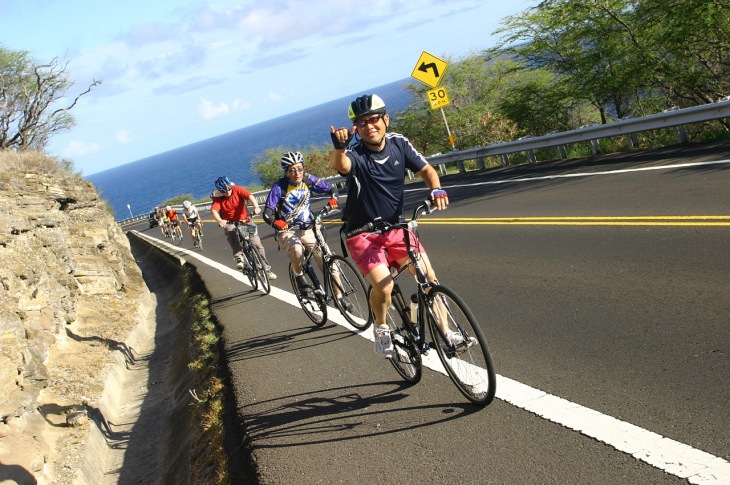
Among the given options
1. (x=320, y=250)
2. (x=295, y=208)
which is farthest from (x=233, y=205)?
(x=320, y=250)

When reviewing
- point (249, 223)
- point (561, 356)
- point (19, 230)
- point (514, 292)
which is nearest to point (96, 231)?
point (19, 230)

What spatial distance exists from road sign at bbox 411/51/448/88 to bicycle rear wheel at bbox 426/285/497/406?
18.3 metres

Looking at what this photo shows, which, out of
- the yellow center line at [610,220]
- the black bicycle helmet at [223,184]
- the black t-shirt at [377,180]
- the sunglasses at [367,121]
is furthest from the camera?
the black bicycle helmet at [223,184]

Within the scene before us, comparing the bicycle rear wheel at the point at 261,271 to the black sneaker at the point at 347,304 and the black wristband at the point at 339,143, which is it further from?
the black wristband at the point at 339,143

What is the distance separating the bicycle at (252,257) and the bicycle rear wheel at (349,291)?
4025 millimetres

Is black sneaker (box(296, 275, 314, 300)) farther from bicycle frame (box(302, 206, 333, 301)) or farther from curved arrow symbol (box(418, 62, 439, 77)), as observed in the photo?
curved arrow symbol (box(418, 62, 439, 77))

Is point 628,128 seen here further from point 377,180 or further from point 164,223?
point 164,223

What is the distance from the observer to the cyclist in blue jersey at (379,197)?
16.3 ft

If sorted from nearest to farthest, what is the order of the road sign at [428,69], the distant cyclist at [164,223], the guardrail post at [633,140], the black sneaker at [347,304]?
the black sneaker at [347,304]
the guardrail post at [633,140]
the road sign at [428,69]
the distant cyclist at [164,223]

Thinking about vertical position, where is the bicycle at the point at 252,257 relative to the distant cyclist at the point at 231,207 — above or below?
below

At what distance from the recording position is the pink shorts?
203 inches

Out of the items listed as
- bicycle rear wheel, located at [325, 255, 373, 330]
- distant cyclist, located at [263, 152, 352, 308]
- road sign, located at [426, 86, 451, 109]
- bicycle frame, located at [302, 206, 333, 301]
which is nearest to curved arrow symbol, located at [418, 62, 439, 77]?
road sign, located at [426, 86, 451, 109]

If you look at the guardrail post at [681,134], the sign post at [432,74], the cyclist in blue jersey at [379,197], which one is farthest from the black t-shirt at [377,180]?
the sign post at [432,74]

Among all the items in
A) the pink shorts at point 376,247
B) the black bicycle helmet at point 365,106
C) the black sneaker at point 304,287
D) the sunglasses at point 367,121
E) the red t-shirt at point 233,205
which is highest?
the black bicycle helmet at point 365,106
